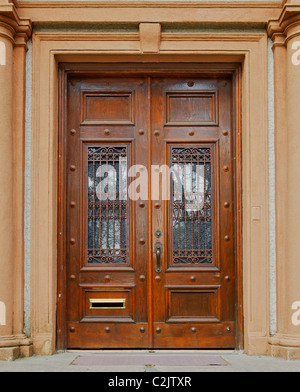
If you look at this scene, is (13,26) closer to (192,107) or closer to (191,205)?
(192,107)

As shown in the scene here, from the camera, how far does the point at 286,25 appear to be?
5.57 metres

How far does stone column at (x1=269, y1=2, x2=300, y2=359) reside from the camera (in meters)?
5.43

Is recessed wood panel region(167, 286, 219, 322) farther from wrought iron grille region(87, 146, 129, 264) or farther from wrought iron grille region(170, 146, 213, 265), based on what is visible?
wrought iron grille region(87, 146, 129, 264)

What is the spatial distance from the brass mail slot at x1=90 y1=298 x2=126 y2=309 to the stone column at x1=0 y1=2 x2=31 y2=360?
29.1 inches

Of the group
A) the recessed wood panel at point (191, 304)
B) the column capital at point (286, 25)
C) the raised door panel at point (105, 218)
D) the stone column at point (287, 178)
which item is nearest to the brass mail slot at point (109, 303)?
the raised door panel at point (105, 218)

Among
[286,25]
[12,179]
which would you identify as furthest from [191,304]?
[286,25]

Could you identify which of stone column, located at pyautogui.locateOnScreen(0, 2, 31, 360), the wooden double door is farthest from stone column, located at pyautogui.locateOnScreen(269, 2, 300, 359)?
stone column, located at pyautogui.locateOnScreen(0, 2, 31, 360)

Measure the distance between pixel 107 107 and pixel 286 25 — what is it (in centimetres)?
194

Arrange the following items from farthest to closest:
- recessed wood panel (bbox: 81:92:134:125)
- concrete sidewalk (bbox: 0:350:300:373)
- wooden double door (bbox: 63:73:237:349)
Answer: recessed wood panel (bbox: 81:92:134:125), wooden double door (bbox: 63:73:237:349), concrete sidewalk (bbox: 0:350:300:373)

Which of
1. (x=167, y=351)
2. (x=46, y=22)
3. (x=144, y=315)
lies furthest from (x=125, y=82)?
(x=167, y=351)

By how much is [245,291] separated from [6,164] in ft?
8.50

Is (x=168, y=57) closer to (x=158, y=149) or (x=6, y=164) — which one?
(x=158, y=149)

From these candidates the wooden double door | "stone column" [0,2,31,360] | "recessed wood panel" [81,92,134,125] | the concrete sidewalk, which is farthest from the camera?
"recessed wood panel" [81,92,134,125]

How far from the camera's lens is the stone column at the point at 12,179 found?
5422 millimetres
